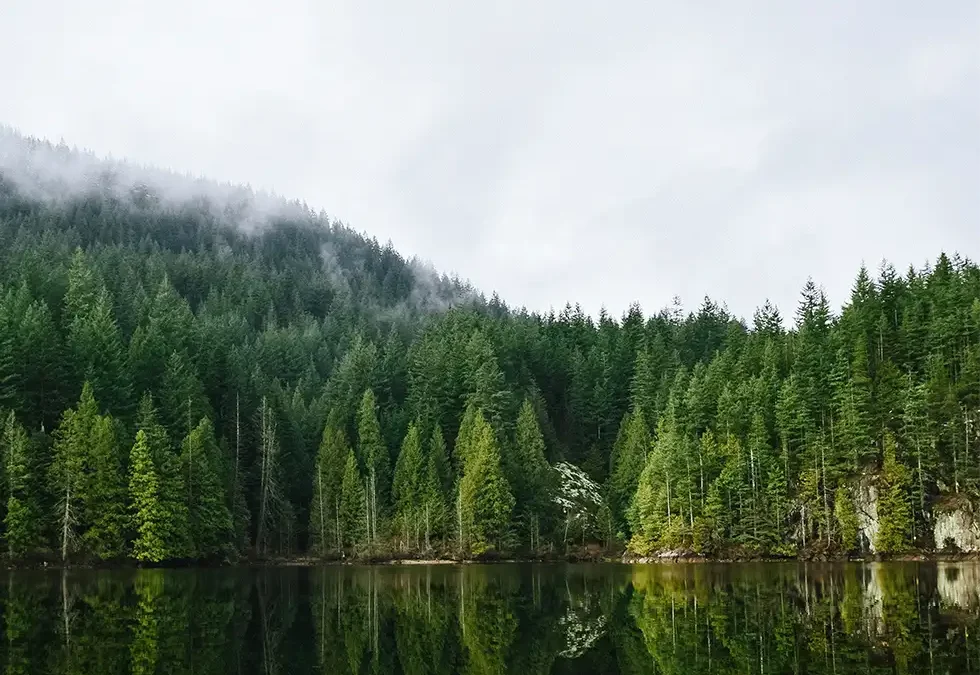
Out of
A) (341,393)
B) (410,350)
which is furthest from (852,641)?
(410,350)

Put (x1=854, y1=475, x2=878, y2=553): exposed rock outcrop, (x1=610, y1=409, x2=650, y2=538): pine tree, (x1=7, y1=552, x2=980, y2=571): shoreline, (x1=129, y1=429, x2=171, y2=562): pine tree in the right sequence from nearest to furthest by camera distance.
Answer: (x1=7, y1=552, x2=980, y2=571): shoreline, (x1=129, y1=429, x2=171, y2=562): pine tree, (x1=854, y1=475, x2=878, y2=553): exposed rock outcrop, (x1=610, y1=409, x2=650, y2=538): pine tree

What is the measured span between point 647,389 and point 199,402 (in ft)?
203

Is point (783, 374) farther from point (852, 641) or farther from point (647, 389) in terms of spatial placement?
point (852, 641)

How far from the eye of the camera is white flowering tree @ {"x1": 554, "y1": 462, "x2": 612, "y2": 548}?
109 m

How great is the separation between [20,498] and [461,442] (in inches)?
1934

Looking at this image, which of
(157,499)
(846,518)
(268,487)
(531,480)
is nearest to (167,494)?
(157,499)

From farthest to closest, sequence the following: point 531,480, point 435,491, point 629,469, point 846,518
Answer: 1. point 629,469
2. point 531,480
3. point 435,491
4. point 846,518

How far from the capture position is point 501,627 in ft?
109

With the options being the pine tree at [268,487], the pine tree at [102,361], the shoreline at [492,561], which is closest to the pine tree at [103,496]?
the shoreline at [492,561]

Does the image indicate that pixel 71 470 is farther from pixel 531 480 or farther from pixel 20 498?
pixel 531 480

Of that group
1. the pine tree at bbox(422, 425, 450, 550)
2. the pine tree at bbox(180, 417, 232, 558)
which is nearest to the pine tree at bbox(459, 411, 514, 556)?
the pine tree at bbox(422, 425, 450, 550)

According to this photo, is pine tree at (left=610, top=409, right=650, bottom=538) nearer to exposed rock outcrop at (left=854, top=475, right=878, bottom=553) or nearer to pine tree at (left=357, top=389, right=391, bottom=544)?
exposed rock outcrop at (left=854, top=475, right=878, bottom=553)

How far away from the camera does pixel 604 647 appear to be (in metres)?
27.4

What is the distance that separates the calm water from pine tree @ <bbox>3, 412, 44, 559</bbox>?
63.0 ft
